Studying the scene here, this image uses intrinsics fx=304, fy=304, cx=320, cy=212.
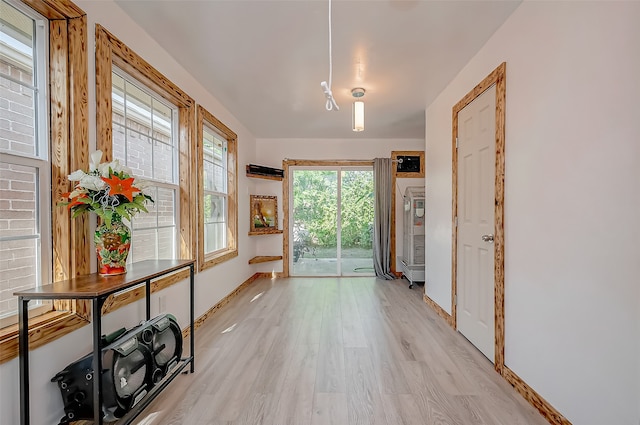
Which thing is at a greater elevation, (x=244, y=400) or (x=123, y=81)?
(x=123, y=81)

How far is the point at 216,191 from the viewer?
392cm

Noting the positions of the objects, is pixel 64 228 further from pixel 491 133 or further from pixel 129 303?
pixel 491 133

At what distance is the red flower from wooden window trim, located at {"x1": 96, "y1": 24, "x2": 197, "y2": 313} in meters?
0.43

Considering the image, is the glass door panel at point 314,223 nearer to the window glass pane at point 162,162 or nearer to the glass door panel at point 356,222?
the glass door panel at point 356,222

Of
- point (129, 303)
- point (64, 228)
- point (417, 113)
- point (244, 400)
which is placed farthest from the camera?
point (417, 113)

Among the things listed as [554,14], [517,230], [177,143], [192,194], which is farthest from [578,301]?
[177,143]

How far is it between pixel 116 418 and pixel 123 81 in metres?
2.15

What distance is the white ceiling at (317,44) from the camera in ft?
6.46

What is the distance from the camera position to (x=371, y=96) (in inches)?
136

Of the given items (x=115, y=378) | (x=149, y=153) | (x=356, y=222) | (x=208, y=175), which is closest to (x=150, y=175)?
(x=149, y=153)

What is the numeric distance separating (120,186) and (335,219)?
410cm

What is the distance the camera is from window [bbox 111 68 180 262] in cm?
222

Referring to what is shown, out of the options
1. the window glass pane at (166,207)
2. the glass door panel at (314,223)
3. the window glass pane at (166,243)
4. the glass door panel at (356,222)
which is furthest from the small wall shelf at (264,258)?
the window glass pane at (166,207)

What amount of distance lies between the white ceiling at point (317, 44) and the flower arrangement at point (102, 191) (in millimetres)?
1148
